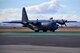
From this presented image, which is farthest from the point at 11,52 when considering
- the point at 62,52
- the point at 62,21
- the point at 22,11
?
the point at 22,11

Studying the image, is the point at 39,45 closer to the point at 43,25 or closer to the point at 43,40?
the point at 43,40

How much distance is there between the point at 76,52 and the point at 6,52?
370 centimetres

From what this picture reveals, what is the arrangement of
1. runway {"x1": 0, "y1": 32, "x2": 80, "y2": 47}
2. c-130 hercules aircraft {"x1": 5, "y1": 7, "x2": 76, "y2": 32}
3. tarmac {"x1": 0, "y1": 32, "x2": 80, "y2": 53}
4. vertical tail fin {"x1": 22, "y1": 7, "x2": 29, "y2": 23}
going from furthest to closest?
1. vertical tail fin {"x1": 22, "y1": 7, "x2": 29, "y2": 23}
2. c-130 hercules aircraft {"x1": 5, "y1": 7, "x2": 76, "y2": 32}
3. runway {"x1": 0, "y1": 32, "x2": 80, "y2": 47}
4. tarmac {"x1": 0, "y1": 32, "x2": 80, "y2": 53}

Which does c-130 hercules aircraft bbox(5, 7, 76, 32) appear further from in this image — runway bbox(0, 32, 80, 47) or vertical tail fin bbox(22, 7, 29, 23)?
runway bbox(0, 32, 80, 47)

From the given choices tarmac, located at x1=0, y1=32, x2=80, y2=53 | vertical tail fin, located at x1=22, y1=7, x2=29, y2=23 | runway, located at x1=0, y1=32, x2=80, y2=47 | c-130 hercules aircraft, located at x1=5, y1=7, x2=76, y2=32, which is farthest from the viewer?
vertical tail fin, located at x1=22, y1=7, x2=29, y2=23

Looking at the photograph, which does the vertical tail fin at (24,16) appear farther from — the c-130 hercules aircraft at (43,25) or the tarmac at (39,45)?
the tarmac at (39,45)

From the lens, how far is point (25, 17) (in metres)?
76.8

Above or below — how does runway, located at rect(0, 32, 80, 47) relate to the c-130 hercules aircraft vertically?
above

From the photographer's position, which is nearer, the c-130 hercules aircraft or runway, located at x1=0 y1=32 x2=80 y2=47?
runway, located at x1=0 y1=32 x2=80 y2=47

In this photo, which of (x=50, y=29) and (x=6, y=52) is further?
(x=50, y=29)

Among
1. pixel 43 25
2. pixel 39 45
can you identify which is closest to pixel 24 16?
pixel 43 25

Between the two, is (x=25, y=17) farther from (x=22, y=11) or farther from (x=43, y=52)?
(x=43, y=52)


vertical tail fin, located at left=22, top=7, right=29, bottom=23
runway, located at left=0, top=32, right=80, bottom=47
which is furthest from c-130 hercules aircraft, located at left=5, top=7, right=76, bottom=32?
runway, located at left=0, top=32, right=80, bottom=47

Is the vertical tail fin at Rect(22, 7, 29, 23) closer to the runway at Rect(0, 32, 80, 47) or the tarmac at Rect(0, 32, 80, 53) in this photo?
the runway at Rect(0, 32, 80, 47)
